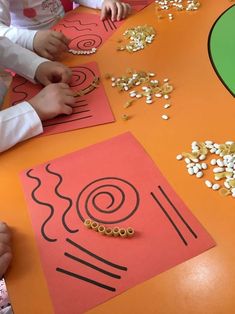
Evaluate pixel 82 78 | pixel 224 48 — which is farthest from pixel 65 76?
pixel 224 48

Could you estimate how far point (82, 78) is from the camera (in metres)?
0.79

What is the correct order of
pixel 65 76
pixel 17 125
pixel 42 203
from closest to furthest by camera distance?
pixel 42 203 → pixel 17 125 → pixel 65 76

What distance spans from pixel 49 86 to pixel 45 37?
0.24 m

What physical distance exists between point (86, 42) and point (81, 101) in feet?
0.90

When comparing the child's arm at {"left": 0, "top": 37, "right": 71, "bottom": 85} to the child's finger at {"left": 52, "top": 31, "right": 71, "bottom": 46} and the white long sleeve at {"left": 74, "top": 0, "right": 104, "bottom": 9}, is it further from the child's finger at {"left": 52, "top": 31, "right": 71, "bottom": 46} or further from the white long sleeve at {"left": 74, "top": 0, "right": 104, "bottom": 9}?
the white long sleeve at {"left": 74, "top": 0, "right": 104, "bottom": 9}

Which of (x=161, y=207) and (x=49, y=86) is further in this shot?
(x=49, y=86)

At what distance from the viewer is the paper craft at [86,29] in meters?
0.92

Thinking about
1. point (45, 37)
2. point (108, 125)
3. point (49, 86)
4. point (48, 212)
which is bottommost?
point (48, 212)

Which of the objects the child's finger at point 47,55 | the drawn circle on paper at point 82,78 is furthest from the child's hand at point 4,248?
the child's finger at point 47,55

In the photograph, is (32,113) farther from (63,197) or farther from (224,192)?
(224,192)

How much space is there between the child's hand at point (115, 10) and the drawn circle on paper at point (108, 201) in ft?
2.03

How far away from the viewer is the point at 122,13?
0.99 metres

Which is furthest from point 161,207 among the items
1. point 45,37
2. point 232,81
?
point 45,37

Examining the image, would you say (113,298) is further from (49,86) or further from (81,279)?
(49,86)
